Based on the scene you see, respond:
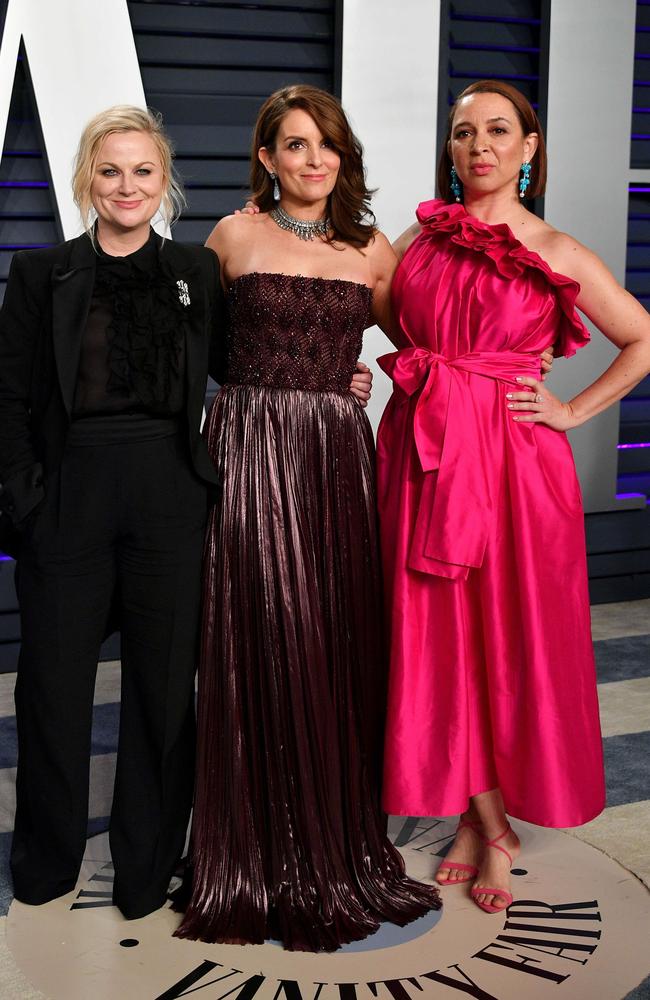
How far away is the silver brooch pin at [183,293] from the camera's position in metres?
2.40

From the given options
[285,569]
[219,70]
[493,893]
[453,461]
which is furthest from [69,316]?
[219,70]

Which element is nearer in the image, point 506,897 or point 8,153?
point 506,897

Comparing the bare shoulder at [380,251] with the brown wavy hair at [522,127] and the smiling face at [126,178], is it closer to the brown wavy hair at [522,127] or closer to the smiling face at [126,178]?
the brown wavy hair at [522,127]

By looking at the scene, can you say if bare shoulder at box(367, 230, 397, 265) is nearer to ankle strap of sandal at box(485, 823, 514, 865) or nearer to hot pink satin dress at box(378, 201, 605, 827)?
hot pink satin dress at box(378, 201, 605, 827)

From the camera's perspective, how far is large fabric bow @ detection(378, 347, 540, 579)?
2510 mm

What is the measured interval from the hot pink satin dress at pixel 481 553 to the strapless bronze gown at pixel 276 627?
0.16m

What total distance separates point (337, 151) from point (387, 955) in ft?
5.58

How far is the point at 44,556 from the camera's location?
2.41 m

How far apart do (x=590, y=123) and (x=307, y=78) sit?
1.30 metres

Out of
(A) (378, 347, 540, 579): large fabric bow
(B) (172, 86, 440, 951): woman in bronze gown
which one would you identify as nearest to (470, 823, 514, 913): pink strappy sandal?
(B) (172, 86, 440, 951): woman in bronze gown

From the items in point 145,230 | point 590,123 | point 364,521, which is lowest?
point 364,521

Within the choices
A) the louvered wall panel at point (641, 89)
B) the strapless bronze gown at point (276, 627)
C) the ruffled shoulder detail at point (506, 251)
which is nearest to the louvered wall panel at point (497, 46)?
the louvered wall panel at point (641, 89)

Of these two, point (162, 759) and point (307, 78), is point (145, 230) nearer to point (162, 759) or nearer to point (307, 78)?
point (162, 759)

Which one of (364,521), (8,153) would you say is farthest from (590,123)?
(364,521)
